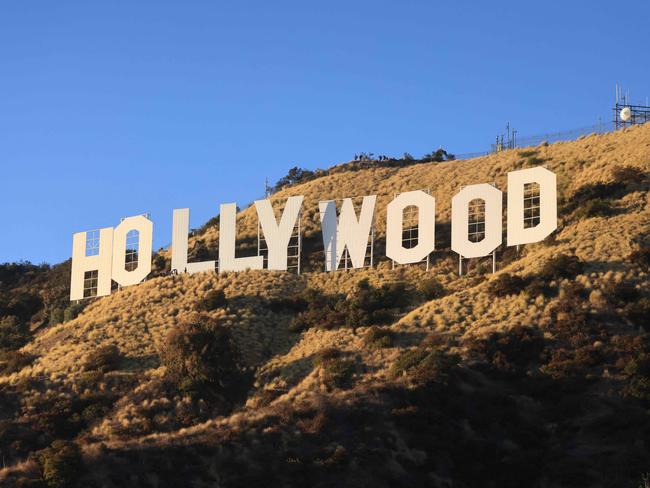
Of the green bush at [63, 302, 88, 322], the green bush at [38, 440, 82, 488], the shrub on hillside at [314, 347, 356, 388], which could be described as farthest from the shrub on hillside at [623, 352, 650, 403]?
the green bush at [63, 302, 88, 322]

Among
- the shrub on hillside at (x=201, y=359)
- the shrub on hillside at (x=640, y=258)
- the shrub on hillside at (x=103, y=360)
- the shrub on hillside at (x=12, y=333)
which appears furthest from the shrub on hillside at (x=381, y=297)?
the shrub on hillside at (x=12, y=333)

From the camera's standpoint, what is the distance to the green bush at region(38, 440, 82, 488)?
5591 cm

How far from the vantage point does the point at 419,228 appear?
81.7 m

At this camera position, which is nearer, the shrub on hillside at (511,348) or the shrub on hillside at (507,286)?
the shrub on hillside at (511,348)

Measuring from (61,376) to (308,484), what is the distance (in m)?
22.7

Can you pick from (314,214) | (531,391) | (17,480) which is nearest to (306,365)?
(531,391)

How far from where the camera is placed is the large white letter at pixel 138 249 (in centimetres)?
8781

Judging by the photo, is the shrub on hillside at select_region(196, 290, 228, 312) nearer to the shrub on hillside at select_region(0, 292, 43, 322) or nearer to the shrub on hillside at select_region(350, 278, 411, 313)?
the shrub on hillside at select_region(350, 278, 411, 313)

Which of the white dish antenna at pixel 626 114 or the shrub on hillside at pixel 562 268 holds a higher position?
the white dish antenna at pixel 626 114

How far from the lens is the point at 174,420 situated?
219 ft

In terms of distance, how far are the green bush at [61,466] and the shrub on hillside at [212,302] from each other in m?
22.6

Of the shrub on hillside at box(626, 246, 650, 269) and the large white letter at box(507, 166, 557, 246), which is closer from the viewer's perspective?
the shrub on hillside at box(626, 246, 650, 269)

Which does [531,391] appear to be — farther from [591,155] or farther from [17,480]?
[591,155]

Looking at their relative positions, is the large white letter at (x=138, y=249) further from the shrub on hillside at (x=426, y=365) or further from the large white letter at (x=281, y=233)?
the shrub on hillside at (x=426, y=365)
